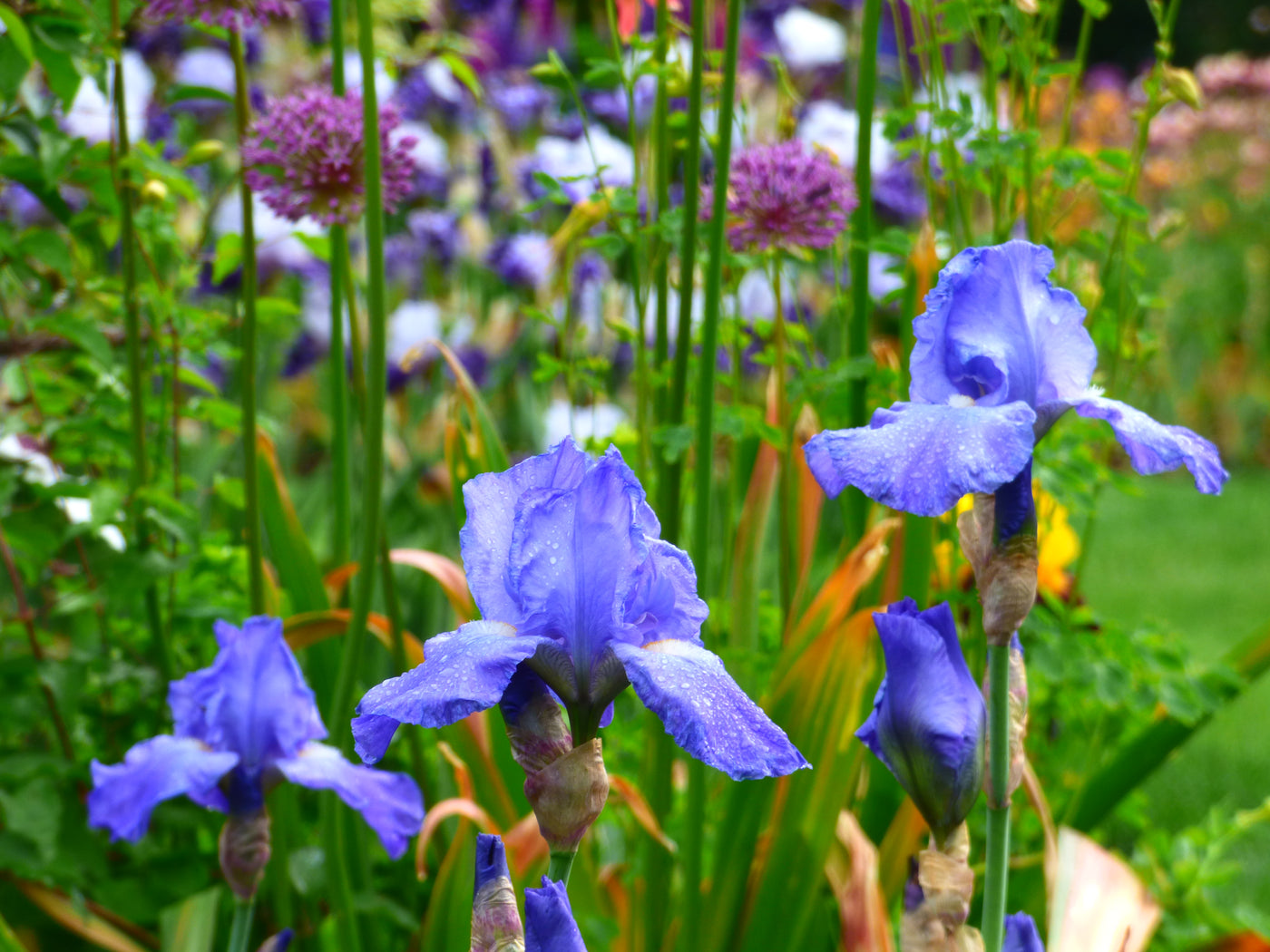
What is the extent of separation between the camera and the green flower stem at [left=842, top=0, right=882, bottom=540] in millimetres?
1276

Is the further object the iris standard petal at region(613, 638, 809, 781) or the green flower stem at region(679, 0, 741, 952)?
the green flower stem at region(679, 0, 741, 952)

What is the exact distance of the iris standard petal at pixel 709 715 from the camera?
534 millimetres

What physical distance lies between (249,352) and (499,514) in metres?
0.64

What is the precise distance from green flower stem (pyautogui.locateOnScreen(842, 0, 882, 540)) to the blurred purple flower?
48 mm

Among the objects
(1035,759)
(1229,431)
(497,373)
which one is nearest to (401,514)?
(497,373)

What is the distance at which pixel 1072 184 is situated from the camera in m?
1.28

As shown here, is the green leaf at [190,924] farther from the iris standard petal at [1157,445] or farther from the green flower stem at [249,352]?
the iris standard petal at [1157,445]

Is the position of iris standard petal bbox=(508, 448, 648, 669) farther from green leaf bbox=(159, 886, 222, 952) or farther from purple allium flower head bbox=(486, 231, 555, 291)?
purple allium flower head bbox=(486, 231, 555, 291)

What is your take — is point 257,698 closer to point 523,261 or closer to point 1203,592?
point 523,261

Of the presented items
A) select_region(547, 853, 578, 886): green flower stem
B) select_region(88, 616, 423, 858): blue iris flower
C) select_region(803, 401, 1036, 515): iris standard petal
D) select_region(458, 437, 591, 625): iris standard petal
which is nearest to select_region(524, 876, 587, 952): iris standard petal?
select_region(547, 853, 578, 886): green flower stem

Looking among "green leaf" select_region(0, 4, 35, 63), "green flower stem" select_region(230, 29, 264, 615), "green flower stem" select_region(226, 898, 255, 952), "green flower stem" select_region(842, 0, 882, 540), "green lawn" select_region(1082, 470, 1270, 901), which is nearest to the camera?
"green flower stem" select_region(226, 898, 255, 952)

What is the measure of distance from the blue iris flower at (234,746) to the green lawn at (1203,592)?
114 cm

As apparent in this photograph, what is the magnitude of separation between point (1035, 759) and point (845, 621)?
70 cm

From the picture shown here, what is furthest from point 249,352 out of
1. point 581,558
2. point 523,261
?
point 523,261
